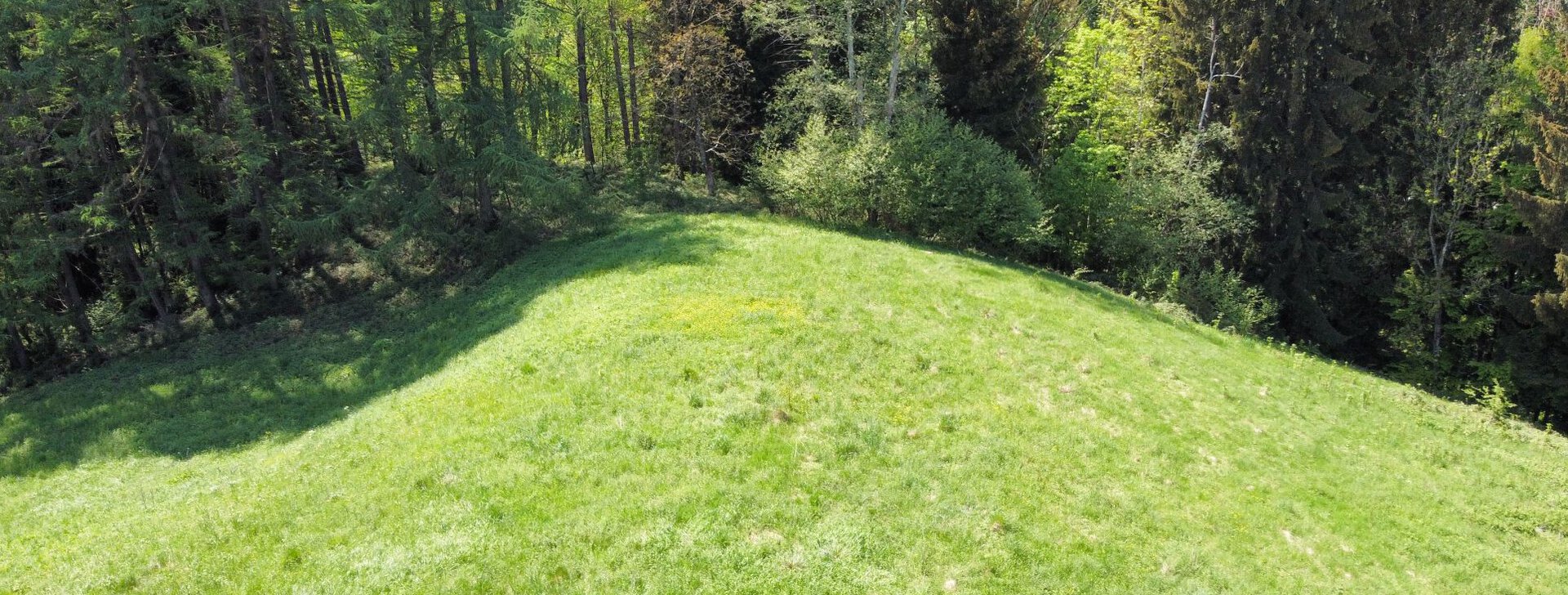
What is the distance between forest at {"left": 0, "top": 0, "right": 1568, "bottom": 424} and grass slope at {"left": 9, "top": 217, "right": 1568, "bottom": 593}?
6.02m

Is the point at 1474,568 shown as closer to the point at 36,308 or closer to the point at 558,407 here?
the point at 558,407

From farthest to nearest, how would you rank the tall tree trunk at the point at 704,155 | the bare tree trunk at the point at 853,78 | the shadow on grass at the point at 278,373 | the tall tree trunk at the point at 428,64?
the tall tree trunk at the point at 704,155 → the bare tree trunk at the point at 853,78 → the tall tree trunk at the point at 428,64 → the shadow on grass at the point at 278,373

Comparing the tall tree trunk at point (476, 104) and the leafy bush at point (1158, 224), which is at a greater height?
the tall tree trunk at point (476, 104)

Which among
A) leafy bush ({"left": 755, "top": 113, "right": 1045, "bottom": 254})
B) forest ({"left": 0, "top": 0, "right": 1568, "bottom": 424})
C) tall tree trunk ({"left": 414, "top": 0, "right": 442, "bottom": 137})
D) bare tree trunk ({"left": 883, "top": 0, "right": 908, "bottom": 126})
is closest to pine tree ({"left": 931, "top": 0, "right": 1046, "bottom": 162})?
forest ({"left": 0, "top": 0, "right": 1568, "bottom": 424})

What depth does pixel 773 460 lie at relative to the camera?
33.4ft

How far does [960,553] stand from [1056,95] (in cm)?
3229

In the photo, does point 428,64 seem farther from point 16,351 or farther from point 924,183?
point 924,183

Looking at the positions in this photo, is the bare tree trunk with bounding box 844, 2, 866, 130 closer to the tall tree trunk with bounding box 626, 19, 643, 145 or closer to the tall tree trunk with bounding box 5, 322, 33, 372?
the tall tree trunk with bounding box 626, 19, 643, 145

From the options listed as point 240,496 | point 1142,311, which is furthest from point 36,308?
point 1142,311

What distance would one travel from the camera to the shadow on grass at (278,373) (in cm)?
1530

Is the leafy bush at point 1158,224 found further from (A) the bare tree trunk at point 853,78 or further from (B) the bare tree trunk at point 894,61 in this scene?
(A) the bare tree trunk at point 853,78

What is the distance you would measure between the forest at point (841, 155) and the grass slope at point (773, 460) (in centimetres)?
602

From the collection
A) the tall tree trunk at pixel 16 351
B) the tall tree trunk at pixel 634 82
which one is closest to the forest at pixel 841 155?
the tall tree trunk at pixel 16 351

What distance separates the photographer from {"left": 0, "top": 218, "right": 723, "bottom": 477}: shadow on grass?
15.3 m
